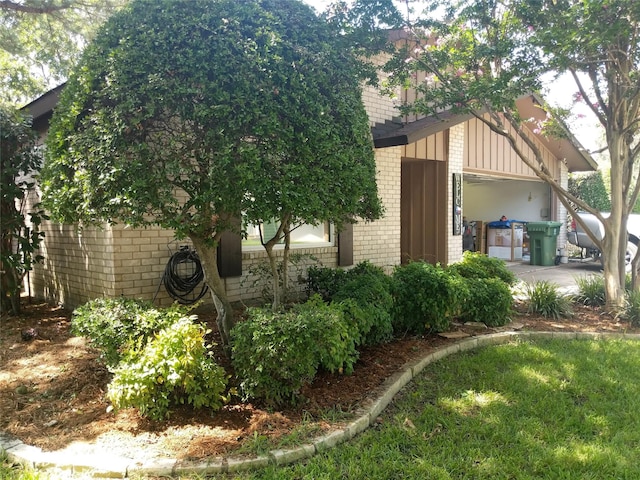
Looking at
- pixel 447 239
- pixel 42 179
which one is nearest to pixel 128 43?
pixel 42 179

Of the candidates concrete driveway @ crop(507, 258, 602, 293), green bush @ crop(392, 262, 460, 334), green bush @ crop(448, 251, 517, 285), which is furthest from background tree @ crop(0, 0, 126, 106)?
concrete driveway @ crop(507, 258, 602, 293)

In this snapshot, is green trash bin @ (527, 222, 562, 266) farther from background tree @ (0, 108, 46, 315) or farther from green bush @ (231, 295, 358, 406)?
background tree @ (0, 108, 46, 315)

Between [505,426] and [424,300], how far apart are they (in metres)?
2.08

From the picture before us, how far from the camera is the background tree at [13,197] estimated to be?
6543mm

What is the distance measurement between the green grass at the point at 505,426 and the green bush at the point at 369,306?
2.14ft

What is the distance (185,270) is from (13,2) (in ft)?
22.3

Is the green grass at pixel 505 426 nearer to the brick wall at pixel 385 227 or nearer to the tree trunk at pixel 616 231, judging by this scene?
the tree trunk at pixel 616 231

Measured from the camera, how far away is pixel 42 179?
14.0 feet

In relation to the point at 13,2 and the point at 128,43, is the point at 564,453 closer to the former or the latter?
the point at 128,43

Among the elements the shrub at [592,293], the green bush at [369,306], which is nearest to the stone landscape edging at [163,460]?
the green bush at [369,306]

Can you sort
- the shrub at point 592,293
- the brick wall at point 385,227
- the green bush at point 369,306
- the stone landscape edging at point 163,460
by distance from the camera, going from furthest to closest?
the brick wall at point 385,227
the shrub at point 592,293
the green bush at point 369,306
the stone landscape edging at point 163,460

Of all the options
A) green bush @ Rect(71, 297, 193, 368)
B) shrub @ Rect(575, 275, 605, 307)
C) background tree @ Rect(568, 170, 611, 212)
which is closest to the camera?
green bush @ Rect(71, 297, 193, 368)

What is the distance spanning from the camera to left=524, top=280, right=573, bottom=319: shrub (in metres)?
6.84

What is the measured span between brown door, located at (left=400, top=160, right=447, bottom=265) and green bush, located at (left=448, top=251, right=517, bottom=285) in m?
2.40
